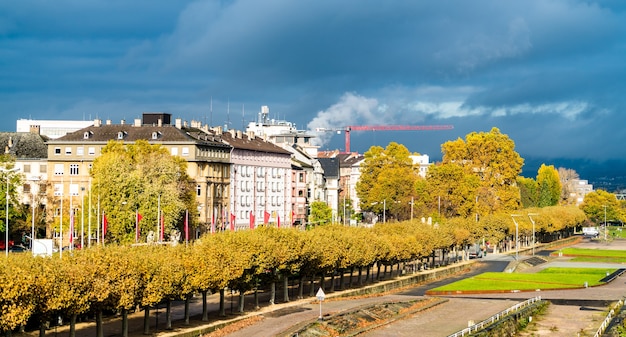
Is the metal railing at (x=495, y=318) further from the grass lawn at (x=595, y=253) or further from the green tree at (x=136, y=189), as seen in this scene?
the grass lawn at (x=595, y=253)

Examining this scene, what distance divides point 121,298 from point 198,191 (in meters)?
82.7

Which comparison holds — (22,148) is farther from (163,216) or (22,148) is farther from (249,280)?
(249,280)

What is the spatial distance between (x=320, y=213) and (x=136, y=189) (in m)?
76.0

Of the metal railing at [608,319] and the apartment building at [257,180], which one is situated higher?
the apartment building at [257,180]

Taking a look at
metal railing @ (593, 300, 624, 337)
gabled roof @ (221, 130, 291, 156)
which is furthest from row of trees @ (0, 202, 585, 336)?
gabled roof @ (221, 130, 291, 156)

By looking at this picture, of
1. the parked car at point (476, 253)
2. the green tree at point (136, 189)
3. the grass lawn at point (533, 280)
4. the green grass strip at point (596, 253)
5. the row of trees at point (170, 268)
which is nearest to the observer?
the row of trees at point (170, 268)

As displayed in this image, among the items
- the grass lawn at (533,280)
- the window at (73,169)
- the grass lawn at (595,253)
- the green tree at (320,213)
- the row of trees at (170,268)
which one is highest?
the window at (73,169)

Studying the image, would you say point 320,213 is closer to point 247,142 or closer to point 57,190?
point 247,142

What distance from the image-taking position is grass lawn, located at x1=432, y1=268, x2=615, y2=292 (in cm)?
12150

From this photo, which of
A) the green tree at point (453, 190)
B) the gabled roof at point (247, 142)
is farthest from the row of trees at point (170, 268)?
the green tree at point (453, 190)

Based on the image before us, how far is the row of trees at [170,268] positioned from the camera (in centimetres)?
6162

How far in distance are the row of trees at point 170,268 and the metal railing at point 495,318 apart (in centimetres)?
1874

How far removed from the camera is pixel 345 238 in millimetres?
109625

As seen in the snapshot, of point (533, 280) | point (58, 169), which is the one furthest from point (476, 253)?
point (58, 169)
